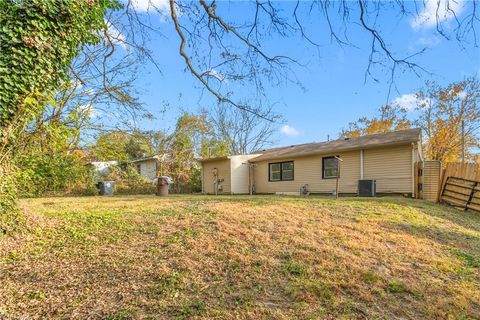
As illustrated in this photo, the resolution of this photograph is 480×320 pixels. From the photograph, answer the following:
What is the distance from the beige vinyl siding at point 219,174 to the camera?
634 inches

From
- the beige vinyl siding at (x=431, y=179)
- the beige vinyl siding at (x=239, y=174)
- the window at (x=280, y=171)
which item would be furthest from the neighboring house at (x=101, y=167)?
the beige vinyl siding at (x=431, y=179)

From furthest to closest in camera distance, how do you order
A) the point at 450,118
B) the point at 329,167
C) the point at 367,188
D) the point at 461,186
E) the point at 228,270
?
the point at 450,118 → the point at 329,167 → the point at 367,188 → the point at 461,186 → the point at 228,270

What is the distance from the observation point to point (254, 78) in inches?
160

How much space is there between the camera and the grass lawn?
2.46 m

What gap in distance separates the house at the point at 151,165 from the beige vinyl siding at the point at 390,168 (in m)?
12.4

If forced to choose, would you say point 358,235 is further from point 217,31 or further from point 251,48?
point 217,31

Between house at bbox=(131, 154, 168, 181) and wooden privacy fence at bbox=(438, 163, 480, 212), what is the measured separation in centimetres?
1497

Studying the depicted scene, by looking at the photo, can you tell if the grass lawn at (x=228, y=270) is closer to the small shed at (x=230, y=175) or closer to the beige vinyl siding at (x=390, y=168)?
the beige vinyl siding at (x=390, y=168)

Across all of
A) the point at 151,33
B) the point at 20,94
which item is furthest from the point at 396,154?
the point at 20,94

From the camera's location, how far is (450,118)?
20.5 m

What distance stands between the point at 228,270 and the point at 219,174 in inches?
535

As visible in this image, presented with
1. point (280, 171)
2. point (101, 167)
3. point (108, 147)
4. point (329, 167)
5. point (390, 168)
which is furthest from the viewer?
point (101, 167)

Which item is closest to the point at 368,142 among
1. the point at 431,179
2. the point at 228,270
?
the point at 431,179

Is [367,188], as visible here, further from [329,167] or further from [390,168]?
[329,167]
